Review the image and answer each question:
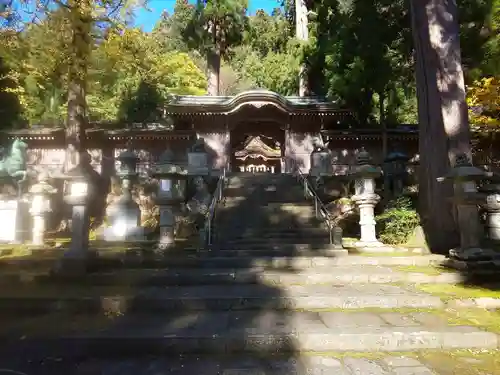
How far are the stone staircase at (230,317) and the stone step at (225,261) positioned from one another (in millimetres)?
19

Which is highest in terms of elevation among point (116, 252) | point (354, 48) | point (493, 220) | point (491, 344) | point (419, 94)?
point (354, 48)

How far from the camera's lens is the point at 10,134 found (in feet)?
58.7

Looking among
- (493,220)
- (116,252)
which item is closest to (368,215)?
(493,220)

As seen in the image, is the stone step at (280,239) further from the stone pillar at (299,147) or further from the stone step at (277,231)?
the stone pillar at (299,147)

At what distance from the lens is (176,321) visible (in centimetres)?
424

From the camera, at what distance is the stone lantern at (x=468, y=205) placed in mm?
5918

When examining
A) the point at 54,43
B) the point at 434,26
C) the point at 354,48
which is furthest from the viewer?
the point at 354,48

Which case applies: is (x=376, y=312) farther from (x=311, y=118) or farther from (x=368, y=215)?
(x=311, y=118)

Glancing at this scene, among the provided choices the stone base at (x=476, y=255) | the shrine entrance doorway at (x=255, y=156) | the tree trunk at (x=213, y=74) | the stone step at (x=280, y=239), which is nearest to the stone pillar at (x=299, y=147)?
the shrine entrance doorway at (x=255, y=156)

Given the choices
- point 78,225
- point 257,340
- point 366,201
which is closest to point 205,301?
point 257,340

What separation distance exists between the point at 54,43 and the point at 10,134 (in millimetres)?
9922

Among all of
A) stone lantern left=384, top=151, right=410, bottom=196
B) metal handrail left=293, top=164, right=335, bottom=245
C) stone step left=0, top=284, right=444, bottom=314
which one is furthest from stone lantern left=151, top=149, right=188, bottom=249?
stone lantern left=384, top=151, right=410, bottom=196

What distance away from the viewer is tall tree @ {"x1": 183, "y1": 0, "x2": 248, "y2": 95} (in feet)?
71.7

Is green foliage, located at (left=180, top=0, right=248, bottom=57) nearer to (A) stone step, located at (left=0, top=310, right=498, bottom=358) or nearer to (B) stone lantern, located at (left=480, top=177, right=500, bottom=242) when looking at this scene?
(B) stone lantern, located at (left=480, top=177, right=500, bottom=242)
